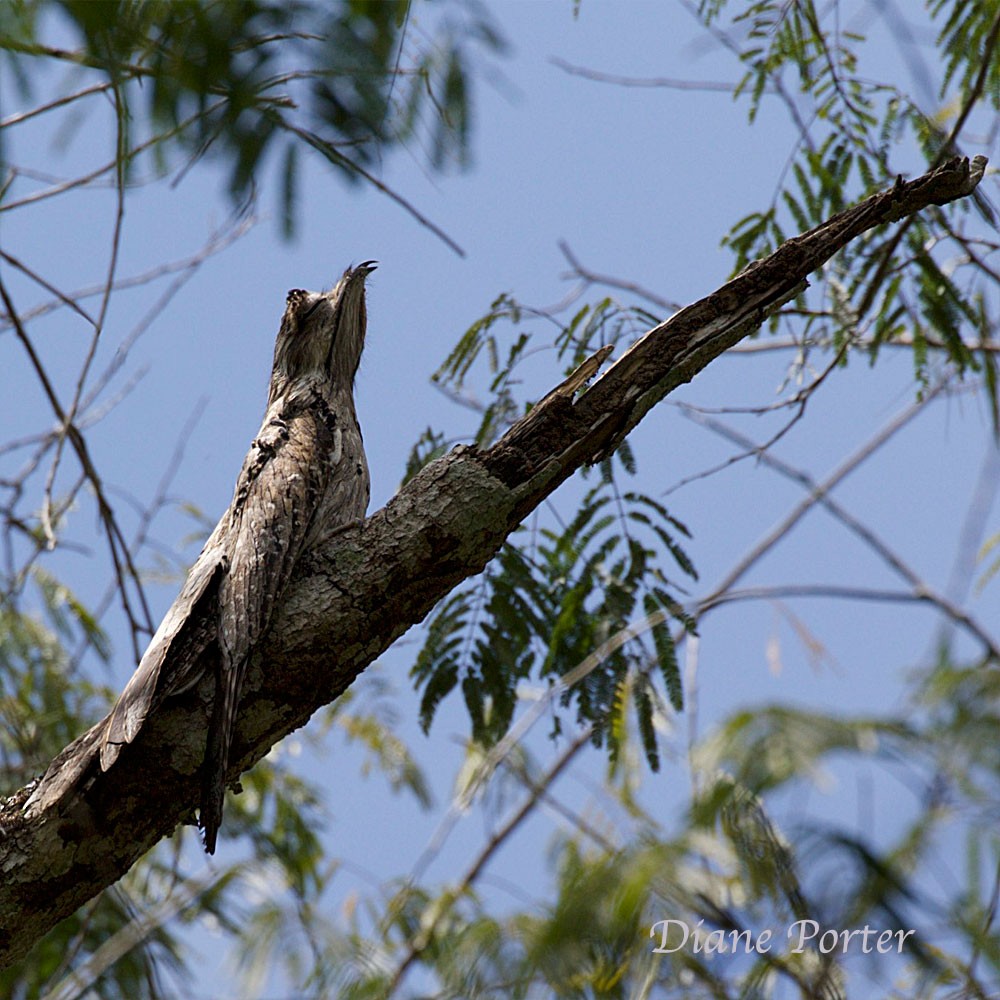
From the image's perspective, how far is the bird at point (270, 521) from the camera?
305cm

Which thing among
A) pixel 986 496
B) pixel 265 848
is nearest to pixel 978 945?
pixel 986 496

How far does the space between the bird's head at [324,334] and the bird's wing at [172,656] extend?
67.9 inches

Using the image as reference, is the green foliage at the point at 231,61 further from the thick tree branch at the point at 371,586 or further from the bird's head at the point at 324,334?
the bird's head at the point at 324,334

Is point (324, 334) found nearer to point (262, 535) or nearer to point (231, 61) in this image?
point (262, 535)

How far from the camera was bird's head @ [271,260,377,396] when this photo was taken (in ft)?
16.8

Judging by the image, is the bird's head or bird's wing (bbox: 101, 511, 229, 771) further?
the bird's head

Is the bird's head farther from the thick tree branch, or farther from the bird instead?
the thick tree branch

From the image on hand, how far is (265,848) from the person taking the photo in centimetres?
744

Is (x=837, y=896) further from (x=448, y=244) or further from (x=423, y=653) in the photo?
(x=448, y=244)

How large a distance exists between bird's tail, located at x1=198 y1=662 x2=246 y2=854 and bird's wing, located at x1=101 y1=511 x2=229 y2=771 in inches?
4.6

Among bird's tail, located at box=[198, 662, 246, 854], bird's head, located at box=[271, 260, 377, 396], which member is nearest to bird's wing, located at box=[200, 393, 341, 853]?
bird's tail, located at box=[198, 662, 246, 854]

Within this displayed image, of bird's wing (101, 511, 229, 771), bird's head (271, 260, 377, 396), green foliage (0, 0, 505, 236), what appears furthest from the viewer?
bird's head (271, 260, 377, 396)

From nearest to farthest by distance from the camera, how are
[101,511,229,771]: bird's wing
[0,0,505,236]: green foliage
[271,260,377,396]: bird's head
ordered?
1. [0,0,505,236]: green foliage
2. [101,511,229,771]: bird's wing
3. [271,260,377,396]: bird's head

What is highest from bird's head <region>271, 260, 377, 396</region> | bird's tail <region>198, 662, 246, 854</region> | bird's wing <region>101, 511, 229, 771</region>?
bird's head <region>271, 260, 377, 396</region>
